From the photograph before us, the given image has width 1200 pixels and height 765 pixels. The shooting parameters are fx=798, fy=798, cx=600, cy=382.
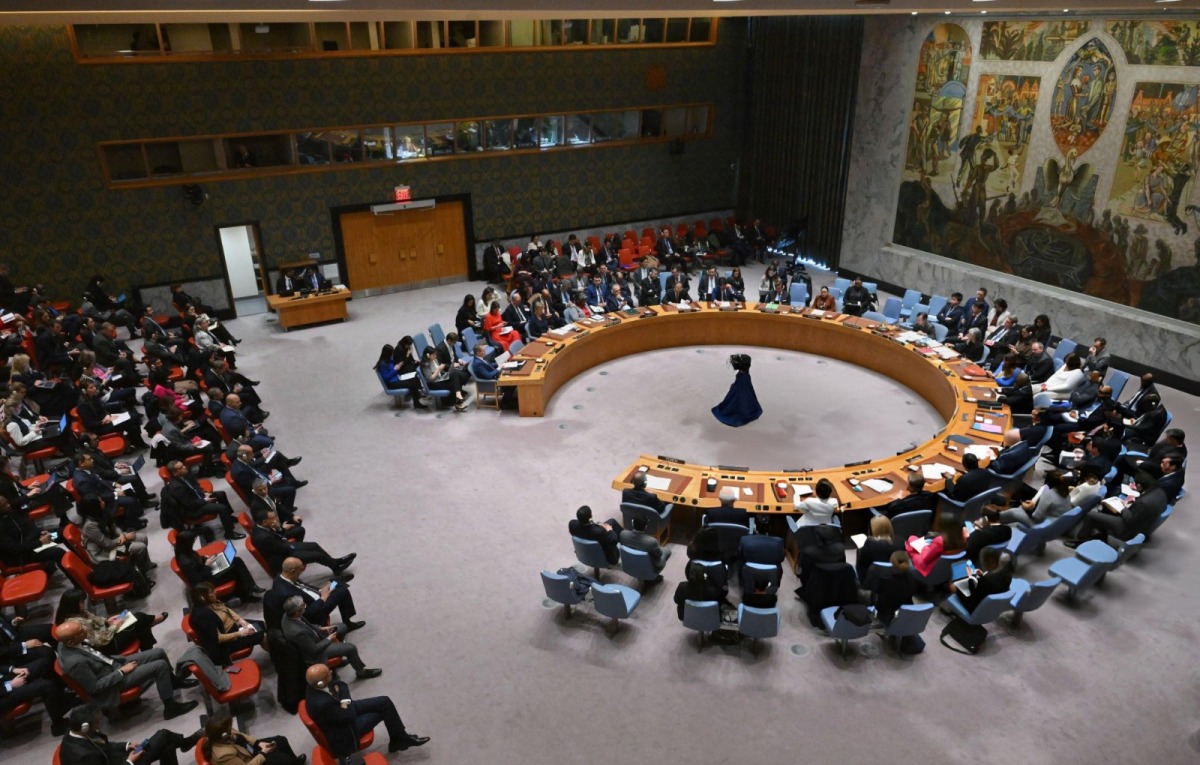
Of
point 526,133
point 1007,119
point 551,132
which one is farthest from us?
point 551,132

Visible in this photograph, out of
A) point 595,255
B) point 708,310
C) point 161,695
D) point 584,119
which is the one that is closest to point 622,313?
point 708,310

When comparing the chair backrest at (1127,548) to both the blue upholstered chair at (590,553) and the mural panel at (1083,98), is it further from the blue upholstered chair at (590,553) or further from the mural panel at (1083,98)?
the mural panel at (1083,98)

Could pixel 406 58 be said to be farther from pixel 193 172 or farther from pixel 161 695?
pixel 161 695

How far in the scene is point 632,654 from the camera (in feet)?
23.6

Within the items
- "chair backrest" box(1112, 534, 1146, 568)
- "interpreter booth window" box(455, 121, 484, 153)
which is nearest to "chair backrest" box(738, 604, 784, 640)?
"chair backrest" box(1112, 534, 1146, 568)

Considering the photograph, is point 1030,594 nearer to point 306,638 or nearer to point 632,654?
point 632,654

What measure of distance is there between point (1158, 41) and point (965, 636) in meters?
10.1

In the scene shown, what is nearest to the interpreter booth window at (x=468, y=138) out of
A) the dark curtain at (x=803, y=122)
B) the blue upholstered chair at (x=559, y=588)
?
the dark curtain at (x=803, y=122)

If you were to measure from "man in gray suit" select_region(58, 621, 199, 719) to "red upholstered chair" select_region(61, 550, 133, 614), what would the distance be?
1202mm

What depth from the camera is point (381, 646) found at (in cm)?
727

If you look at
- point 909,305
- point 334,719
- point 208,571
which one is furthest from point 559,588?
point 909,305

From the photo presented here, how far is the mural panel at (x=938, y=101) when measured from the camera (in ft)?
48.9

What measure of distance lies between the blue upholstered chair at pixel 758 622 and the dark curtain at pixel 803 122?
13.4 m

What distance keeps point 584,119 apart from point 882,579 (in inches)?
558
